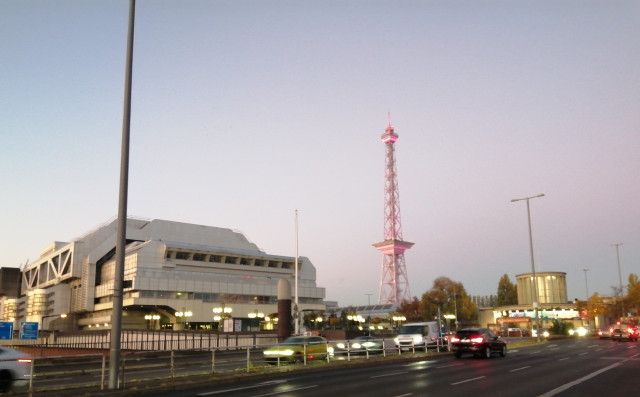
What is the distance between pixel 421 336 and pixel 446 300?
7410 cm

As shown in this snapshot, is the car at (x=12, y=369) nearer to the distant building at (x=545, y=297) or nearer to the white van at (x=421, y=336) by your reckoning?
the white van at (x=421, y=336)

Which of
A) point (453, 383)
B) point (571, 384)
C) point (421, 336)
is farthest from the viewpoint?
point (421, 336)

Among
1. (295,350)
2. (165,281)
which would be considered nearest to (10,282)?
(165,281)

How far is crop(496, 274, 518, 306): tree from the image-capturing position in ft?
528

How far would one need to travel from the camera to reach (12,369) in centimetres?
1773

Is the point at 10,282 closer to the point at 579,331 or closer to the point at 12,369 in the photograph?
the point at 579,331

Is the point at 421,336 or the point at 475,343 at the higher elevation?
the point at 421,336

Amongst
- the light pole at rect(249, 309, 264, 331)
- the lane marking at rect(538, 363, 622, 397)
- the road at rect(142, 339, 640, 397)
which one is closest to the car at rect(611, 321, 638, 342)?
the road at rect(142, 339, 640, 397)

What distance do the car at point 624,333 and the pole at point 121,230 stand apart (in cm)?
5524

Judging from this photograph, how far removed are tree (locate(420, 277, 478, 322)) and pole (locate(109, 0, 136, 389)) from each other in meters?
95.0

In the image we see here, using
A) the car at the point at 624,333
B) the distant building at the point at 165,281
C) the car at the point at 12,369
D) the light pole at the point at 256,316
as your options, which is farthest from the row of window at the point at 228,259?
the car at the point at 12,369

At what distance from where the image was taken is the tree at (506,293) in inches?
6332

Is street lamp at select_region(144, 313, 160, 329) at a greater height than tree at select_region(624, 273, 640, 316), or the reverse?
tree at select_region(624, 273, 640, 316)

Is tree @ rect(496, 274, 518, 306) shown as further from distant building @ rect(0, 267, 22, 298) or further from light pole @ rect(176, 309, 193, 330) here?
distant building @ rect(0, 267, 22, 298)
